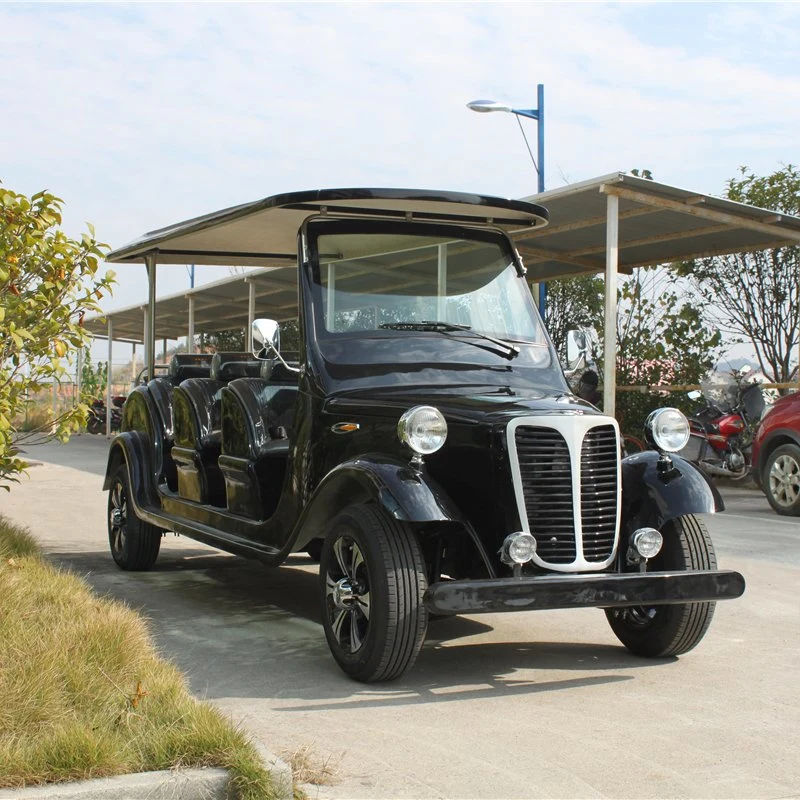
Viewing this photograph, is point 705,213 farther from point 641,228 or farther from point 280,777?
point 280,777

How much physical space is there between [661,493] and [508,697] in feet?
4.03

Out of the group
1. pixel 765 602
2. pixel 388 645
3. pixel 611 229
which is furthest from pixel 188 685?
pixel 611 229

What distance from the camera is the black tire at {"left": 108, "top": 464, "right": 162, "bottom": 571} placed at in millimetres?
8312

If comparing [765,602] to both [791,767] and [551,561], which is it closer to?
[551,561]

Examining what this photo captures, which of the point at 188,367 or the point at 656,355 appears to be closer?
the point at 188,367

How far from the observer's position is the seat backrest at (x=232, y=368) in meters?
8.03

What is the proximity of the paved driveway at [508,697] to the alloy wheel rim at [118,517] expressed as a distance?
43 cm

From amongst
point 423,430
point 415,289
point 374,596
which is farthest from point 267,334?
point 374,596

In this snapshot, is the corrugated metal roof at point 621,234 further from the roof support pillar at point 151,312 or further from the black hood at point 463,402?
the black hood at point 463,402

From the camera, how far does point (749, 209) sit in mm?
14594

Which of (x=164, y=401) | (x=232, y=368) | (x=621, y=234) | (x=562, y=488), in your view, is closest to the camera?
(x=562, y=488)

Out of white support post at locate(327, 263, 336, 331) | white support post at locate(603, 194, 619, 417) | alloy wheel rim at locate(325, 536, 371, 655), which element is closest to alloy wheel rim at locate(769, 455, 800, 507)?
white support post at locate(603, 194, 619, 417)

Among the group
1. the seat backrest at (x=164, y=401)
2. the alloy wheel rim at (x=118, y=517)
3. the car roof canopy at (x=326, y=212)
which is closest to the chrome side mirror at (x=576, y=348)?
the car roof canopy at (x=326, y=212)

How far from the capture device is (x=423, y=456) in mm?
5285
